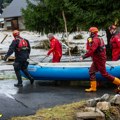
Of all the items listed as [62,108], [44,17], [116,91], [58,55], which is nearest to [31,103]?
[62,108]

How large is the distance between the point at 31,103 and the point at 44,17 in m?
9.37

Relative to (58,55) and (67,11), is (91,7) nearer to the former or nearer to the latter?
(67,11)

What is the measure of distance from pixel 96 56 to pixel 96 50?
181mm

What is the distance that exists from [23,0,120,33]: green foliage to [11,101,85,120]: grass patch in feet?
25.8

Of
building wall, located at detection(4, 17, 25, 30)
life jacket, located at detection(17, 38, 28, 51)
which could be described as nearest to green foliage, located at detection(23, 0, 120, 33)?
life jacket, located at detection(17, 38, 28, 51)

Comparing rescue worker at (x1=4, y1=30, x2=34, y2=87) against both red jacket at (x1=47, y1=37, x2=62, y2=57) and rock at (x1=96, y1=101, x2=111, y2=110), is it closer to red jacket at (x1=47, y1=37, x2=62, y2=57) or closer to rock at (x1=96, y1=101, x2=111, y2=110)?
red jacket at (x1=47, y1=37, x2=62, y2=57)

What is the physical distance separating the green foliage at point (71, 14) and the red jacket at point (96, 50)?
16.8 ft

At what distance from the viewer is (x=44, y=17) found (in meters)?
18.8

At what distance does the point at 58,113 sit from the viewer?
8.44 meters

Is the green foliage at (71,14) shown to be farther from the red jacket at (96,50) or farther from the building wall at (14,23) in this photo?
the building wall at (14,23)

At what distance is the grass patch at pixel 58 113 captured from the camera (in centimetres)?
812

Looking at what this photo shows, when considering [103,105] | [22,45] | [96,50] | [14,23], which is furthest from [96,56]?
[14,23]

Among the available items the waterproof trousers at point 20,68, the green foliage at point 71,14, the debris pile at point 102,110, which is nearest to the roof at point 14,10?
the green foliage at point 71,14

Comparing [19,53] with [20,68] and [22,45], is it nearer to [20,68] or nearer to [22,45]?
[22,45]
